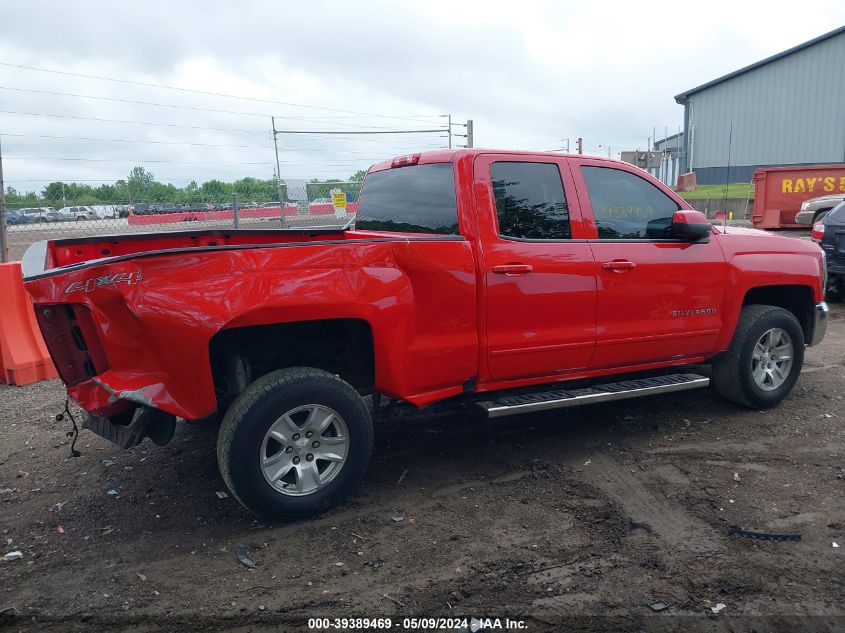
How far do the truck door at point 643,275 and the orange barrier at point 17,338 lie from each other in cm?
486

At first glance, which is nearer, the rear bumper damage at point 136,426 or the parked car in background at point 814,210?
the rear bumper damage at point 136,426

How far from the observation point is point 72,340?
3.71 m

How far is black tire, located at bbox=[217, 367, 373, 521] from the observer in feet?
11.3

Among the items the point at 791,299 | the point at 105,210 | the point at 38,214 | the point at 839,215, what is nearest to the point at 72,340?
the point at 791,299

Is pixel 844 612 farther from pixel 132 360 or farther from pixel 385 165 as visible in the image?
pixel 385 165

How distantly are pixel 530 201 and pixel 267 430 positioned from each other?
7.18ft

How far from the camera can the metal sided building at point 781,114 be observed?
33281mm

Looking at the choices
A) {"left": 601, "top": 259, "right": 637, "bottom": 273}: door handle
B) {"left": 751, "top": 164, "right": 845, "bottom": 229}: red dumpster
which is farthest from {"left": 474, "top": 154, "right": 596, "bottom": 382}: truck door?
{"left": 751, "top": 164, "right": 845, "bottom": 229}: red dumpster

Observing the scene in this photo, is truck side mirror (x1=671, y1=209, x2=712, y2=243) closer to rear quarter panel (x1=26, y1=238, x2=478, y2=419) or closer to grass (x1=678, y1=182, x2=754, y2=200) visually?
rear quarter panel (x1=26, y1=238, x2=478, y2=419)

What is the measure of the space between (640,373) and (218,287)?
11.4 ft

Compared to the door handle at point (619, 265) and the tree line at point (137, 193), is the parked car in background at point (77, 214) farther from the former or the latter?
the door handle at point (619, 265)

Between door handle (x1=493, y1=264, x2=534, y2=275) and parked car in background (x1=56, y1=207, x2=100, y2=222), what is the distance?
257 inches

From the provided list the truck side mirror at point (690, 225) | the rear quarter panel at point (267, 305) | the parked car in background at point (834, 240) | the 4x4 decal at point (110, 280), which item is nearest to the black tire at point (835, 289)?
the parked car in background at point (834, 240)

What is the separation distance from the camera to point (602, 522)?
3652 mm
